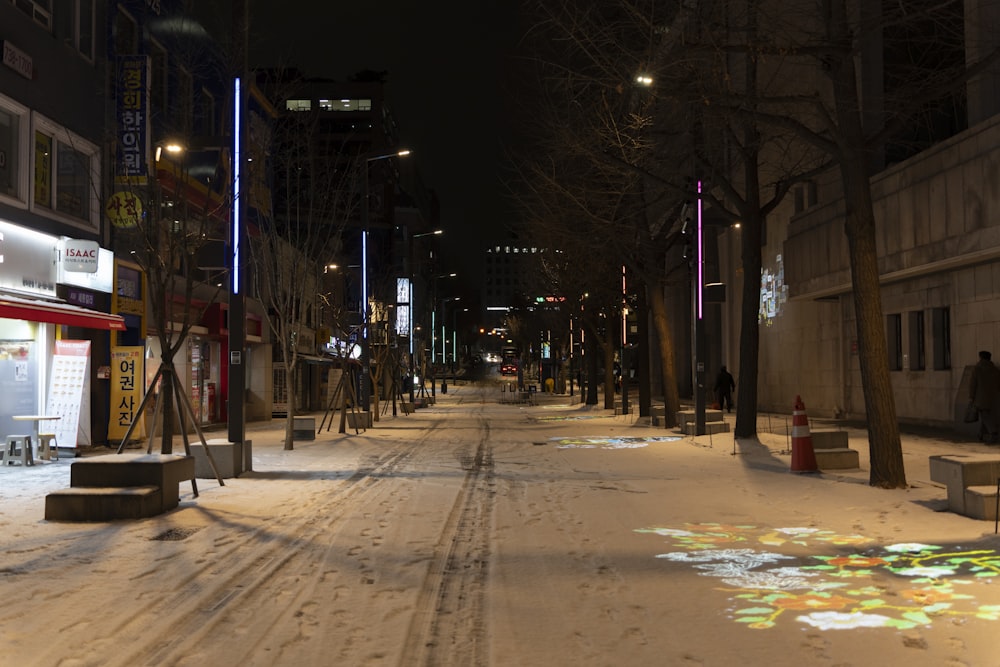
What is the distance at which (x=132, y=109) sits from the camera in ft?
70.4

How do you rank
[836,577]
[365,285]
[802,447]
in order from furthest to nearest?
[365,285] < [802,447] < [836,577]

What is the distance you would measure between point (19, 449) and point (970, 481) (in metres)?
15.7

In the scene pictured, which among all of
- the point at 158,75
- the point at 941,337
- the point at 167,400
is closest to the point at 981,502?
the point at 167,400

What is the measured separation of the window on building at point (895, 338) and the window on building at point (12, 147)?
22210 mm

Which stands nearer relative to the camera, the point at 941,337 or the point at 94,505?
the point at 94,505

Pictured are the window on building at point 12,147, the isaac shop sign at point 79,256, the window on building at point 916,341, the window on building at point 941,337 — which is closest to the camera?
the window on building at point 12,147

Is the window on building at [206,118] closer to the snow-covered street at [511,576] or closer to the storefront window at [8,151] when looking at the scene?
the storefront window at [8,151]

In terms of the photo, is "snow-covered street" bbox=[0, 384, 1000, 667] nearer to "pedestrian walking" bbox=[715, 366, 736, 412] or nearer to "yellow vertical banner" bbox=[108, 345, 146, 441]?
"yellow vertical banner" bbox=[108, 345, 146, 441]

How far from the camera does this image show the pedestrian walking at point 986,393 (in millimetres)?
18812

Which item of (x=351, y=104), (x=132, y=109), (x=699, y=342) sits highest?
(x=351, y=104)

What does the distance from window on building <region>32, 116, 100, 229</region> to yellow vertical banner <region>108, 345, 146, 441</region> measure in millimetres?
3047

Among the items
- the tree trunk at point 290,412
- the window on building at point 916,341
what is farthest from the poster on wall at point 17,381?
the window on building at point 916,341

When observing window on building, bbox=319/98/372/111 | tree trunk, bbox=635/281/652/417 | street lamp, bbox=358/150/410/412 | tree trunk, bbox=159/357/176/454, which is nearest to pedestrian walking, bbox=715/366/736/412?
tree trunk, bbox=635/281/652/417

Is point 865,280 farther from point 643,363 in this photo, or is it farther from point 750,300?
point 643,363
